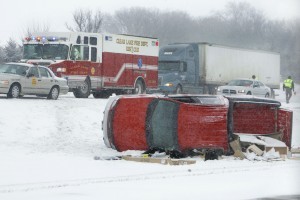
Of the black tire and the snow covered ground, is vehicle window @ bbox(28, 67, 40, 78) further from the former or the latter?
the black tire

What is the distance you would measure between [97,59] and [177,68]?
370 inches

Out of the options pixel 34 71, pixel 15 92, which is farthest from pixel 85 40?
pixel 15 92

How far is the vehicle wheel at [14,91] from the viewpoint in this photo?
93.1 feet

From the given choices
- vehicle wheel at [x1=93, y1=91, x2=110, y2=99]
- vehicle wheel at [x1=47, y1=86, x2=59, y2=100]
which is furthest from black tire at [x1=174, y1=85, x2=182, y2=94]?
vehicle wheel at [x1=47, y1=86, x2=59, y2=100]

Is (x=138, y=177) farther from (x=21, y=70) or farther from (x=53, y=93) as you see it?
(x=53, y=93)

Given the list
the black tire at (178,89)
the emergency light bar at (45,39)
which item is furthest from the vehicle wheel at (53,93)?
the black tire at (178,89)

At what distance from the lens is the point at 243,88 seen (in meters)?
41.1

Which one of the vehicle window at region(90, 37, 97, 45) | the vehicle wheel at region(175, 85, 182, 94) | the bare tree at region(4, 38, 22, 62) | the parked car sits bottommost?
the vehicle wheel at region(175, 85, 182, 94)

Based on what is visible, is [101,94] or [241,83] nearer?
[101,94]

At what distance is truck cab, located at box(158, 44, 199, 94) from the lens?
1715 inches

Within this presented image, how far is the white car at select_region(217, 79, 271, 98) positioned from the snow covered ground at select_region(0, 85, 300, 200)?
17.6m

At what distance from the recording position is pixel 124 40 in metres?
37.4

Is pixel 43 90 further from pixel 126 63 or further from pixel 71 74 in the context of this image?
pixel 126 63

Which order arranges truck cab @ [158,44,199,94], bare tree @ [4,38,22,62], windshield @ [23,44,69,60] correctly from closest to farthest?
windshield @ [23,44,69,60]
truck cab @ [158,44,199,94]
bare tree @ [4,38,22,62]
